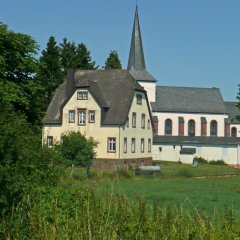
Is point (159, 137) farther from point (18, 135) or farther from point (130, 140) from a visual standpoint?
point (18, 135)

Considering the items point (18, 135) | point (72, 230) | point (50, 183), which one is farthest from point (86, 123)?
point (72, 230)

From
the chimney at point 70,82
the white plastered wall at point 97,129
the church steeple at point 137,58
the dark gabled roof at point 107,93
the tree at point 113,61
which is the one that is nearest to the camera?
the white plastered wall at point 97,129

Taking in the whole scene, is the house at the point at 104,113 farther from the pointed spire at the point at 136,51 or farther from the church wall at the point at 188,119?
the church wall at the point at 188,119

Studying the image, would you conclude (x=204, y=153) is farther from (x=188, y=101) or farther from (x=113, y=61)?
(x=188, y=101)

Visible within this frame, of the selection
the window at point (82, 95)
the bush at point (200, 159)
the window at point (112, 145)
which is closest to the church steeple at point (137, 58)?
the bush at point (200, 159)

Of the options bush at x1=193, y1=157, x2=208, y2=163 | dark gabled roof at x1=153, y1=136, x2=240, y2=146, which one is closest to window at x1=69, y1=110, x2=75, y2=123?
bush at x1=193, y1=157, x2=208, y2=163

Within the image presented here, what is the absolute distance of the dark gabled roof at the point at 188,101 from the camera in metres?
96.8

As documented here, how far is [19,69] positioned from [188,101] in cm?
5966

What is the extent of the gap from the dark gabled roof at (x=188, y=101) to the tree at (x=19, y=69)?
174 feet

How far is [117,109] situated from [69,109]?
510 centimetres

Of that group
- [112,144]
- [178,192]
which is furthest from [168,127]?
[178,192]

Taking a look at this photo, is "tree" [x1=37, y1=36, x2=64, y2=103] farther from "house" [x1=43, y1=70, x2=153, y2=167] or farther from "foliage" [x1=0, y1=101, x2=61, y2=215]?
"foliage" [x1=0, y1=101, x2=61, y2=215]

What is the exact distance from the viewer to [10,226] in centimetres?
988

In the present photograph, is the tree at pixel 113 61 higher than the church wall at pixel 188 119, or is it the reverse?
the tree at pixel 113 61
